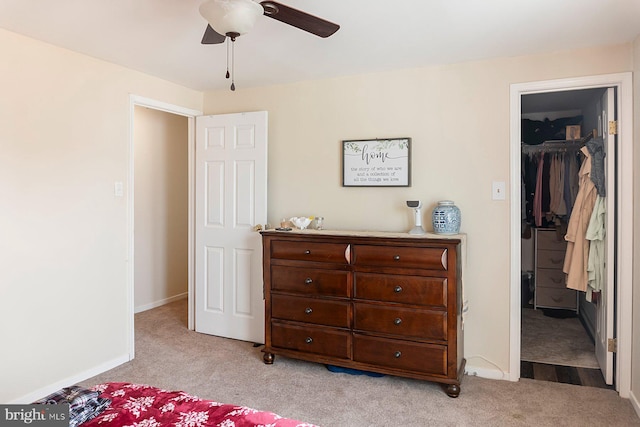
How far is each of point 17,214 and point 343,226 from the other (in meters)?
2.29

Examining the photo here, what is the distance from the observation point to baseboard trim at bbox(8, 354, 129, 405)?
103 inches

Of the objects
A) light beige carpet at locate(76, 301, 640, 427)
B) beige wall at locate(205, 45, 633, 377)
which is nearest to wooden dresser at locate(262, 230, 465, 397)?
light beige carpet at locate(76, 301, 640, 427)

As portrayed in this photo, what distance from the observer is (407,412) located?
251cm

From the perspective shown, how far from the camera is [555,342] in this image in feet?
12.2

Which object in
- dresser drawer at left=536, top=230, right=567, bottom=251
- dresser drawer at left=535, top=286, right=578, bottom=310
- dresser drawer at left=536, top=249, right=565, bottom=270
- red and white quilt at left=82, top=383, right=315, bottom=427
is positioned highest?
dresser drawer at left=536, top=230, right=567, bottom=251

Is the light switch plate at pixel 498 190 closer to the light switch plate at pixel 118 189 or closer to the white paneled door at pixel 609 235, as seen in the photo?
the white paneled door at pixel 609 235

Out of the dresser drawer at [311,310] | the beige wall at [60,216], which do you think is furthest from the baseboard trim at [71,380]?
the dresser drawer at [311,310]

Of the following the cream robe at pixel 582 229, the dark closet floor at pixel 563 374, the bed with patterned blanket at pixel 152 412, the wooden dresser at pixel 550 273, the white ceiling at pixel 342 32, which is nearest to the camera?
the bed with patterned blanket at pixel 152 412

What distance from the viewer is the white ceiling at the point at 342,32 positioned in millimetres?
2162

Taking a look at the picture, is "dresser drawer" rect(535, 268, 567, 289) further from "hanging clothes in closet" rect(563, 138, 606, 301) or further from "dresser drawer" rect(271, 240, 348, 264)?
"dresser drawer" rect(271, 240, 348, 264)

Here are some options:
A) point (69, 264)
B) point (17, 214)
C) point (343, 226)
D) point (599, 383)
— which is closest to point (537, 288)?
point (599, 383)

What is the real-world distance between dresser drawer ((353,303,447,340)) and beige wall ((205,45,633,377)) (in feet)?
1.61

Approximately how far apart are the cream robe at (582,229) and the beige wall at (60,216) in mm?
3593

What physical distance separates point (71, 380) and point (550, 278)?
4860 millimetres
